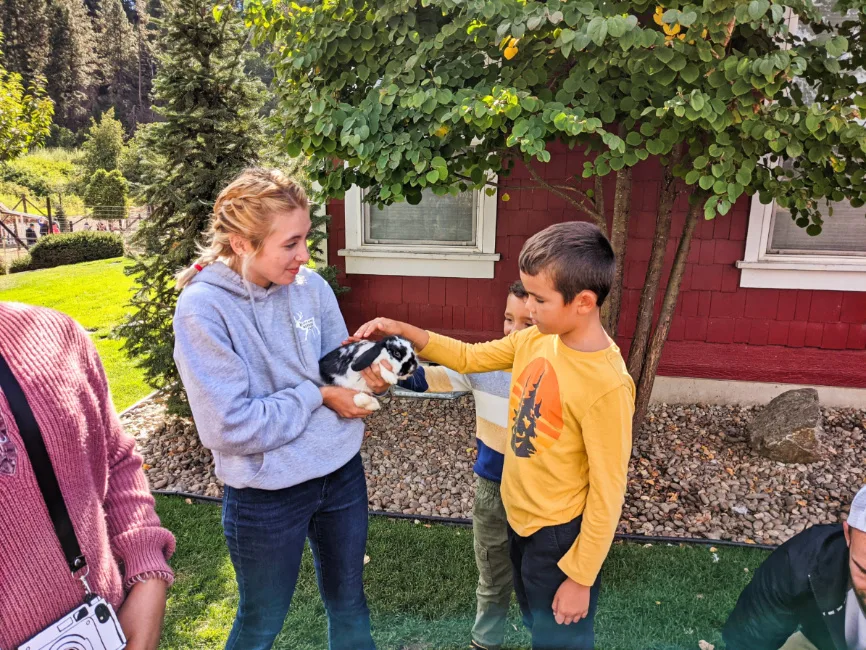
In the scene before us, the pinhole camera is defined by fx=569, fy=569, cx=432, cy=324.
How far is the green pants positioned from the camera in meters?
2.46

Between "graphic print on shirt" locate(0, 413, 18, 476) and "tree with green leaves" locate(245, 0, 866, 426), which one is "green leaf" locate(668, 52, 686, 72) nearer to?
"tree with green leaves" locate(245, 0, 866, 426)

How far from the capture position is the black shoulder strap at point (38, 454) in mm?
1124

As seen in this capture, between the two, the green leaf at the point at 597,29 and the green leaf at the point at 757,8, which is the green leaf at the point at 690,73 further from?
the green leaf at the point at 597,29

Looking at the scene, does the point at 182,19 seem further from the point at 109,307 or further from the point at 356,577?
the point at 109,307

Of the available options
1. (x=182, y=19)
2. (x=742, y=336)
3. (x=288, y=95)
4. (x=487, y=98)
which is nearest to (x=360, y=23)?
(x=288, y=95)

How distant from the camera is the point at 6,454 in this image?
3.60 feet

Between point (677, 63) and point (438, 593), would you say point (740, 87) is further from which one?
point (438, 593)

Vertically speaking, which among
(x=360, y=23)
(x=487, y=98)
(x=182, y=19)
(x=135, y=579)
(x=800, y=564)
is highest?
(x=182, y=19)

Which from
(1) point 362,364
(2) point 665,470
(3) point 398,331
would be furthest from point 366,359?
(2) point 665,470

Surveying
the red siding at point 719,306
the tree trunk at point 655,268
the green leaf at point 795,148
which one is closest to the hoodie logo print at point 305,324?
the green leaf at point 795,148

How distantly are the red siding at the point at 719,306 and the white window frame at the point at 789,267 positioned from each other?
3.7 inches

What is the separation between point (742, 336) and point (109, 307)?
10.5m

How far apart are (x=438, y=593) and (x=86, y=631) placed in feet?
7.28

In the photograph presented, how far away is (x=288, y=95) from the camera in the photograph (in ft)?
12.7
